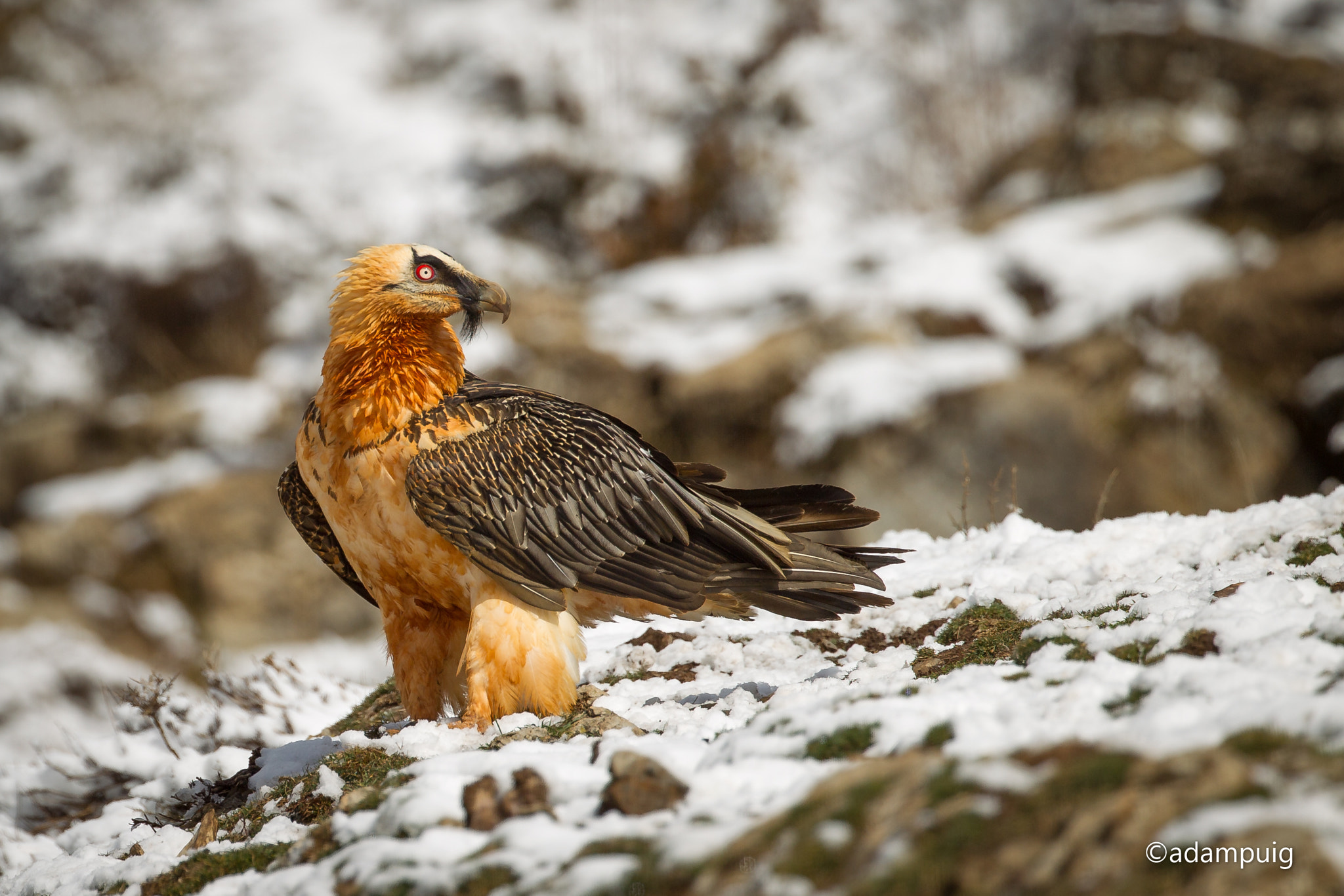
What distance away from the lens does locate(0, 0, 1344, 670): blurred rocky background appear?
13312 mm

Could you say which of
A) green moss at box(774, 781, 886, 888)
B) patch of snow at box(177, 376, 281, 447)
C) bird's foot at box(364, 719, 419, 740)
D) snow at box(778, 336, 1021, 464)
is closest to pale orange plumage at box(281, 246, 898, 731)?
bird's foot at box(364, 719, 419, 740)

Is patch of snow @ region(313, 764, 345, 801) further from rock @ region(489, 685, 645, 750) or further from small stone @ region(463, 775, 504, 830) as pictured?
small stone @ region(463, 775, 504, 830)

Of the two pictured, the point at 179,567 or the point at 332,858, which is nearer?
the point at 332,858

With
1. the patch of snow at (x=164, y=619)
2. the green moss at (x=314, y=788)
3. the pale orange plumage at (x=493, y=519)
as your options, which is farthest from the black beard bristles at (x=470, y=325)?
the patch of snow at (x=164, y=619)

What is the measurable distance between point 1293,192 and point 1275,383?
12.4 feet

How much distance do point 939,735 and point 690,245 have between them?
1962cm

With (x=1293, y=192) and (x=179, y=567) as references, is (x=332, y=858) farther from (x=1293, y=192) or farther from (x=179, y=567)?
(x=1293, y=192)

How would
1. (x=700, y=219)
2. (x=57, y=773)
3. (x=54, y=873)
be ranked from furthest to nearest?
(x=700, y=219) → (x=57, y=773) → (x=54, y=873)

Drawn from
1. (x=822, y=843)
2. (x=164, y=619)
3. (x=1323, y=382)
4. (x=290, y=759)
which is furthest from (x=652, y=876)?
(x=164, y=619)

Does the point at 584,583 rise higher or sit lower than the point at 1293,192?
lower

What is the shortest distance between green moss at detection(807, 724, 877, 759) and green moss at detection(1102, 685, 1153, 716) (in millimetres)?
613

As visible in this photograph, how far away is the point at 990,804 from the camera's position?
2.20 metres

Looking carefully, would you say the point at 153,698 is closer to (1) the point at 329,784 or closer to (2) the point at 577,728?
(1) the point at 329,784

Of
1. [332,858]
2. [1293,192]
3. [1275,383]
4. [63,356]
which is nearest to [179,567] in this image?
[63,356]
